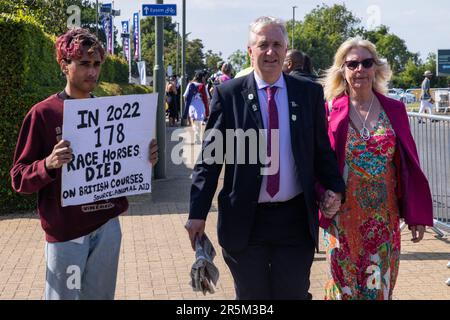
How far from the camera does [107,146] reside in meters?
3.82

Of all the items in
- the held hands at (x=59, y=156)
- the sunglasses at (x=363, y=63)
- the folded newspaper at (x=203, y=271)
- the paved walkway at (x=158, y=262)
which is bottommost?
the paved walkway at (x=158, y=262)

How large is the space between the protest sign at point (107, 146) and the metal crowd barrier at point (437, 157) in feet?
15.1

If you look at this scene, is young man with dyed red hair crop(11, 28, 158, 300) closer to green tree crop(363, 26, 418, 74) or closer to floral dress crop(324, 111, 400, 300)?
floral dress crop(324, 111, 400, 300)

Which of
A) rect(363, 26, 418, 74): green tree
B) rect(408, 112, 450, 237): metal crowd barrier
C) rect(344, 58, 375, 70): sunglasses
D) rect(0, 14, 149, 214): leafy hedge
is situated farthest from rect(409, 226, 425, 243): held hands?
rect(363, 26, 418, 74): green tree

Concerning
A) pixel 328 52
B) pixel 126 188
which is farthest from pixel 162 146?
pixel 328 52

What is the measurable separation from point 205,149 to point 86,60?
0.76 metres

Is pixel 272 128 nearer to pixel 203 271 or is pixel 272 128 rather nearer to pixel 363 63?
pixel 203 271

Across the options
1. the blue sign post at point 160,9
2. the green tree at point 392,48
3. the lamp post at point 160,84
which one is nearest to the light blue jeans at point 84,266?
the blue sign post at point 160,9

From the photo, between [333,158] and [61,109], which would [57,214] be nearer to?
[61,109]

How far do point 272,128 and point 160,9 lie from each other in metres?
8.11

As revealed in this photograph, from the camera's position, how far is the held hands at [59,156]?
347 cm

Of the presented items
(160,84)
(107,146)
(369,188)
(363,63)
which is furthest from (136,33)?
(107,146)

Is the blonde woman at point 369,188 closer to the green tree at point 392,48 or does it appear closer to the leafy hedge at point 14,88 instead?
the leafy hedge at point 14,88
